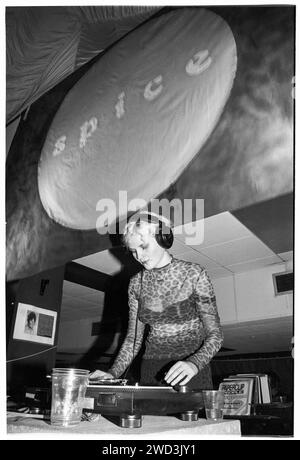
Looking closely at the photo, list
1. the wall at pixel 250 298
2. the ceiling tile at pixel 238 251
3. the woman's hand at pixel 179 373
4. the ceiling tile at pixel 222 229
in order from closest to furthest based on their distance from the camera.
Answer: the woman's hand at pixel 179 373, the ceiling tile at pixel 222 229, the ceiling tile at pixel 238 251, the wall at pixel 250 298

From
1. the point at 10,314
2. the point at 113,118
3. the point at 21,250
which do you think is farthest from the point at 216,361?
the point at 113,118

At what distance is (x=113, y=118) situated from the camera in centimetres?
206

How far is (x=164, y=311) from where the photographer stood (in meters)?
1.34

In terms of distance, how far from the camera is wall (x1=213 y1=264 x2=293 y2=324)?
2850mm

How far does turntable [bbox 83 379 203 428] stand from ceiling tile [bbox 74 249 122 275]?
2.25 meters

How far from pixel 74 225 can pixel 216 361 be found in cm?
507

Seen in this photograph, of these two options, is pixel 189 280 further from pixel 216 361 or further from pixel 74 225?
pixel 216 361

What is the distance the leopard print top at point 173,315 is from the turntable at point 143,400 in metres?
0.32

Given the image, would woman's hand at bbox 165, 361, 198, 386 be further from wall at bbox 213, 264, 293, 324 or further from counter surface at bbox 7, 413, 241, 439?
wall at bbox 213, 264, 293, 324

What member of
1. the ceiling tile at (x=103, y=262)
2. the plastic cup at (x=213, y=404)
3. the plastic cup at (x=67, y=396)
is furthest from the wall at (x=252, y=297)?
the plastic cup at (x=67, y=396)

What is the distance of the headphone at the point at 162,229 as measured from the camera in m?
1.40

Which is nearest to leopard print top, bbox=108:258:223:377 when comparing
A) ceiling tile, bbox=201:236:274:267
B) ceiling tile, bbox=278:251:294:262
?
ceiling tile, bbox=201:236:274:267

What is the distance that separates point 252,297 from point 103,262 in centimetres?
129

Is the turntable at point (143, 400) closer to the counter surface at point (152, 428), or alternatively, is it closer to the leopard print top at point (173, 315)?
the counter surface at point (152, 428)
